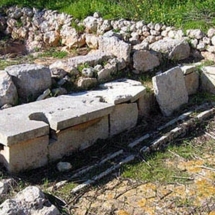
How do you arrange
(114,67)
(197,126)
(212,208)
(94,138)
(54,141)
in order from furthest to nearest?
1. (114,67)
2. (197,126)
3. (94,138)
4. (54,141)
5. (212,208)

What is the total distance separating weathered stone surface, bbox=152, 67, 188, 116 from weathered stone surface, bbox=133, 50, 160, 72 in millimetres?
480

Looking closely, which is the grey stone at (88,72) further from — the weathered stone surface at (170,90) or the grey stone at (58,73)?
the weathered stone surface at (170,90)

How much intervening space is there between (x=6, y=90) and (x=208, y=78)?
8.80 feet

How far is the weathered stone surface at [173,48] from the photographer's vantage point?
286 inches

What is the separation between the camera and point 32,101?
595cm

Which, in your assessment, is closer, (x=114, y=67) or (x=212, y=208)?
(x=212, y=208)

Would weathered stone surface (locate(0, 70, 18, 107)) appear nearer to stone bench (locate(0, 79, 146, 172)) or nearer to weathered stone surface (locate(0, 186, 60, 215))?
stone bench (locate(0, 79, 146, 172))

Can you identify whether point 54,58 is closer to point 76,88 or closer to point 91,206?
point 76,88

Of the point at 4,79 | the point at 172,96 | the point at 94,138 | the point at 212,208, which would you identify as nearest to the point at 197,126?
the point at 172,96

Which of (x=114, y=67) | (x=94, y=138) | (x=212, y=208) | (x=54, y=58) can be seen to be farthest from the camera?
(x=54, y=58)

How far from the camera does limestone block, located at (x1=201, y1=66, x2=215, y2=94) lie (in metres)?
7.05

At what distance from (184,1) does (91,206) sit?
4786mm

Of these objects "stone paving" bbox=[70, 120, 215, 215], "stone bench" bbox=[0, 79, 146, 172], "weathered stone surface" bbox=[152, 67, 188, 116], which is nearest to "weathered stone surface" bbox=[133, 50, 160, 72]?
"weathered stone surface" bbox=[152, 67, 188, 116]

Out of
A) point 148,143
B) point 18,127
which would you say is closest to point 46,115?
point 18,127
